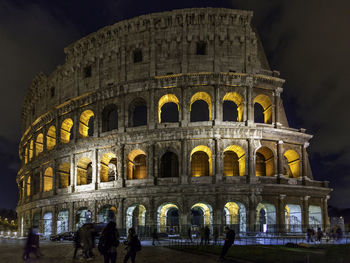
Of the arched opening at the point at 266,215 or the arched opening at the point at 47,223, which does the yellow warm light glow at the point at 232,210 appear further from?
the arched opening at the point at 47,223

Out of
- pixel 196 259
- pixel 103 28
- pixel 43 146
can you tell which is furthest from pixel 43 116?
pixel 196 259

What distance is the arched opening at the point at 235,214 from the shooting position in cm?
2950

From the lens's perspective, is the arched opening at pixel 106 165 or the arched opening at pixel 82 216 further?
the arched opening at pixel 82 216

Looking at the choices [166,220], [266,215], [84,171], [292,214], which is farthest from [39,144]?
[292,214]

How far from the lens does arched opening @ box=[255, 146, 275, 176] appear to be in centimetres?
3212

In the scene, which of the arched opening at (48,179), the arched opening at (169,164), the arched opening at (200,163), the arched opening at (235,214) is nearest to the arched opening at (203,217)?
the arched opening at (235,214)

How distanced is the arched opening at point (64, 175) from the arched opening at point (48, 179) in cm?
229

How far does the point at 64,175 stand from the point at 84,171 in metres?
2.53

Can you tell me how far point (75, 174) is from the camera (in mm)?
34594

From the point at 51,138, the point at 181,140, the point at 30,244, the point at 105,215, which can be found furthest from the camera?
the point at 51,138

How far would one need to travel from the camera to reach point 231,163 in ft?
107

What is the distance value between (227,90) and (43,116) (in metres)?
19.6

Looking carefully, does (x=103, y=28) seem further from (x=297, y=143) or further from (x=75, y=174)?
(x=297, y=143)

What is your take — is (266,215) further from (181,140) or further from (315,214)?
(181,140)
